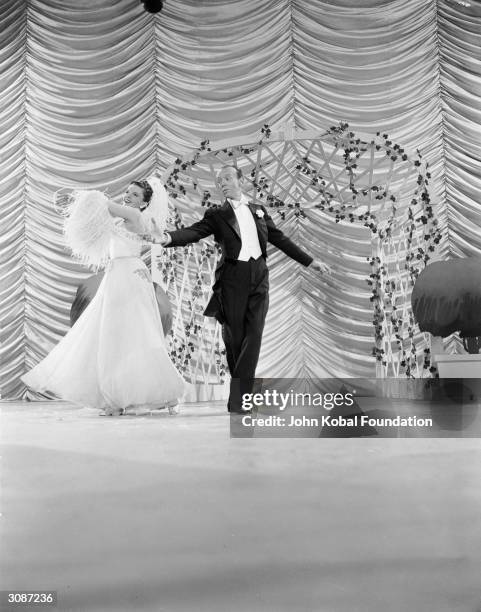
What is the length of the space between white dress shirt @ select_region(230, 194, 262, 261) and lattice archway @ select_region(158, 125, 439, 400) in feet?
2.82

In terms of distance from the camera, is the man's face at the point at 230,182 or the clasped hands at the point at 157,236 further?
the man's face at the point at 230,182

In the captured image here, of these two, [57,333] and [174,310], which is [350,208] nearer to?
[174,310]

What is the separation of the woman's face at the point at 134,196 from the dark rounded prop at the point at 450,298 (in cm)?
173

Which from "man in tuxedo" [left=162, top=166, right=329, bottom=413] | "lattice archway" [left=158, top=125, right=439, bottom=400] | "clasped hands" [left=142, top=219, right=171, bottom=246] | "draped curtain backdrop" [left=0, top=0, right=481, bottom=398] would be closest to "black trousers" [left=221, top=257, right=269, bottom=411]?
"man in tuxedo" [left=162, top=166, right=329, bottom=413]

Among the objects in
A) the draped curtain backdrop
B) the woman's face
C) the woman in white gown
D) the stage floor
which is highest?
the draped curtain backdrop

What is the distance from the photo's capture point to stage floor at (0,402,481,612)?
0.93 meters

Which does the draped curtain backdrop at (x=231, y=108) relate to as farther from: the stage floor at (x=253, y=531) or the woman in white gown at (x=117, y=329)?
the stage floor at (x=253, y=531)

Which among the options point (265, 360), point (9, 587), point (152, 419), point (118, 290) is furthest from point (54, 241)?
point (9, 587)

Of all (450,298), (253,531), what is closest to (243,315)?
(450,298)

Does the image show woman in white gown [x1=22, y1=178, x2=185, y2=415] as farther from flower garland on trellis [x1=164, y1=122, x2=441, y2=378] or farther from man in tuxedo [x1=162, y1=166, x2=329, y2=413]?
flower garland on trellis [x1=164, y1=122, x2=441, y2=378]

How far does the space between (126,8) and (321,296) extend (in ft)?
10.7

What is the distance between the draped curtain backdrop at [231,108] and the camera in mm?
5422

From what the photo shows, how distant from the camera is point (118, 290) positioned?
3334 millimetres

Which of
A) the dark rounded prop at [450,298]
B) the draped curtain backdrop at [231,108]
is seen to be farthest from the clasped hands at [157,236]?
the draped curtain backdrop at [231,108]
